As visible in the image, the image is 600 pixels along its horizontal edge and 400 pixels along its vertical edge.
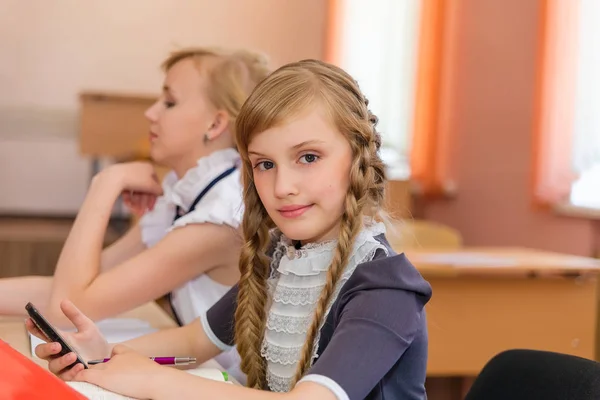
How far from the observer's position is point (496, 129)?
5219mm

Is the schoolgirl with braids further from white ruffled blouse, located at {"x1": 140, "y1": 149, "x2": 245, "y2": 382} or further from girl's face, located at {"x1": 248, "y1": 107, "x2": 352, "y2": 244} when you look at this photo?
white ruffled blouse, located at {"x1": 140, "y1": 149, "x2": 245, "y2": 382}

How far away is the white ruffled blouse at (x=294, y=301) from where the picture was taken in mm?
1204

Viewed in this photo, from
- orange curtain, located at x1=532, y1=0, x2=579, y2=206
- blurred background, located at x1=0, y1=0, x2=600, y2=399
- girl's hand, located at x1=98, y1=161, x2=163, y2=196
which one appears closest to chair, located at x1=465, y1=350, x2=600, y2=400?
girl's hand, located at x1=98, y1=161, x2=163, y2=196

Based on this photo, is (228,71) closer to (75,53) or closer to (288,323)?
(288,323)

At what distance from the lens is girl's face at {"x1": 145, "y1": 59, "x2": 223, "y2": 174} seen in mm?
1794

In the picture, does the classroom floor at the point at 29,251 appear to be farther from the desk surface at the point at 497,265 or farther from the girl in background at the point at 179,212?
the girl in background at the point at 179,212

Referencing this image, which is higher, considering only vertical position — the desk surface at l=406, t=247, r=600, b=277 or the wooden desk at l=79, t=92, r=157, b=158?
the wooden desk at l=79, t=92, r=157, b=158

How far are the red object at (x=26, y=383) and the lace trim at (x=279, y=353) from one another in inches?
14.5

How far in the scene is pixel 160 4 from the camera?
6547 mm

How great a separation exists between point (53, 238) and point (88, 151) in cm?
56

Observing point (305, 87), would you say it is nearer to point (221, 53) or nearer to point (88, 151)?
point (221, 53)

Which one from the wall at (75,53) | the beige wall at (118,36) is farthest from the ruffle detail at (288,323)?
the beige wall at (118,36)

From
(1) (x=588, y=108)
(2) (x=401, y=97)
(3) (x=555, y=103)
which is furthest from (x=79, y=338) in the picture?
(2) (x=401, y=97)

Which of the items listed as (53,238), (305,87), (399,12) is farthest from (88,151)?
(305,87)
